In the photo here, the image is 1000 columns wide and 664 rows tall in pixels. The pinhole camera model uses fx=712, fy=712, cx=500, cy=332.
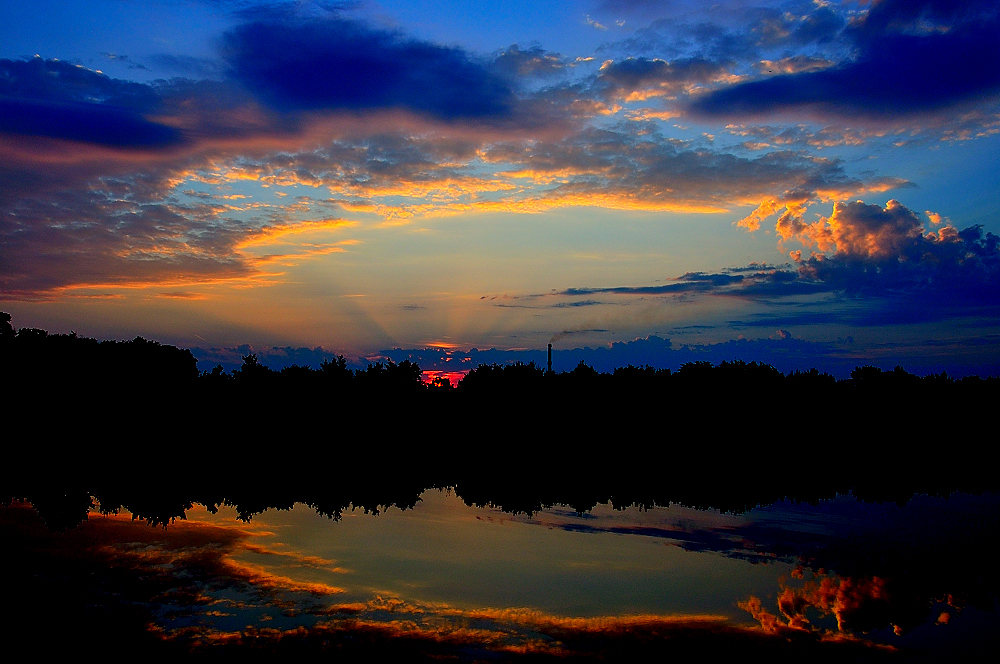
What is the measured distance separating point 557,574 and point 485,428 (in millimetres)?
44399

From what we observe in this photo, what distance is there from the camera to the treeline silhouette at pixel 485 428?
3747 centimetres

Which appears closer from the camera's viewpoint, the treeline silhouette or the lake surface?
the lake surface

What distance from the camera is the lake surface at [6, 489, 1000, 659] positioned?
43.3 ft

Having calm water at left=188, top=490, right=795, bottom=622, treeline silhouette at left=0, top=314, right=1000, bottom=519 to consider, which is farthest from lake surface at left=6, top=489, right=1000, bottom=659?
treeline silhouette at left=0, top=314, right=1000, bottom=519

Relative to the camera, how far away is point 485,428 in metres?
61.2

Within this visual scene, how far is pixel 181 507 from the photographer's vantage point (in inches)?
1035

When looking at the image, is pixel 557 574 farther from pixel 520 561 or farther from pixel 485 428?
pixel 485 428

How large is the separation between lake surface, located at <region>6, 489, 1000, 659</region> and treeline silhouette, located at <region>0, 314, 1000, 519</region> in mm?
8864

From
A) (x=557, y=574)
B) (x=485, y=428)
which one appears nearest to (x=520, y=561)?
(x=557, y=574)

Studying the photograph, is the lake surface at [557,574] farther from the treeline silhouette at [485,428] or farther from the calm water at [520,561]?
the treeline silhouette at [485,428]

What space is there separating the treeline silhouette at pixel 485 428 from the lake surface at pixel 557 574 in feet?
29.1

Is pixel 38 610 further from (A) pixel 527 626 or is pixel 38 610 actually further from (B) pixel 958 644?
(B) pixel 958 644

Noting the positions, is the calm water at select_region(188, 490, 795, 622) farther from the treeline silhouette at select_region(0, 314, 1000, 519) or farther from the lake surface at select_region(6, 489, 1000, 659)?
the treeline silhouette at select_region(0, 314, 1000, 519)

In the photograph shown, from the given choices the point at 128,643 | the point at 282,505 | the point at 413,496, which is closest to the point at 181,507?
the point at 282,505
